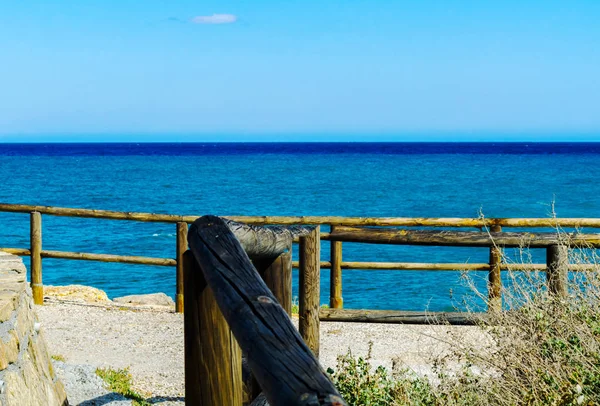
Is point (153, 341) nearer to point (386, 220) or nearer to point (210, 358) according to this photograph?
point (386, 220)

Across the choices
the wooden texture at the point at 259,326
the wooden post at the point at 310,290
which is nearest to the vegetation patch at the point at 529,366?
the wooden post at the point at 310,290

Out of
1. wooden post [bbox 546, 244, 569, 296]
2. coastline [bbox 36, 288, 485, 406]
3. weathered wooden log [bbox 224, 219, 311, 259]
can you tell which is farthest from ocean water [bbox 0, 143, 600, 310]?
weathered wooden log [bbox 224, 219, 311, 259]

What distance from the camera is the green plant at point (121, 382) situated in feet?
18.3

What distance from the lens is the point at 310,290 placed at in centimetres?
541

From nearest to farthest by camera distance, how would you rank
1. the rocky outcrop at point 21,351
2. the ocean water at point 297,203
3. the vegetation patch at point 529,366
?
the rocky outcrop at point 21,351 → the vegetation patch at point 529,366 → the ocean water at point 297,203

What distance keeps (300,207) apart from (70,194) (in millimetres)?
16990

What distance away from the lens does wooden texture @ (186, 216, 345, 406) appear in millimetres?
1391

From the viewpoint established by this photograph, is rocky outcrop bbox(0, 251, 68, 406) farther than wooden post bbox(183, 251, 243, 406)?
Yes

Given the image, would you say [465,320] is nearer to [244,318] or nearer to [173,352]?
[173,352]

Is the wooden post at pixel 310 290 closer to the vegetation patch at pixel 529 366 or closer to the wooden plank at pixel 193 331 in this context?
the vegetation patch at pixel 529 366

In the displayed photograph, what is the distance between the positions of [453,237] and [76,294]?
663 centimetres

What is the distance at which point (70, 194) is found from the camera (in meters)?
48.0

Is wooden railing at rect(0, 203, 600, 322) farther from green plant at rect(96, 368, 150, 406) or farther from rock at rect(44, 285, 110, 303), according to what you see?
green plant at rect(96, 368, 150, 406)

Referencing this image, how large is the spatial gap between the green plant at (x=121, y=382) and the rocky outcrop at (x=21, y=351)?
1.24m
